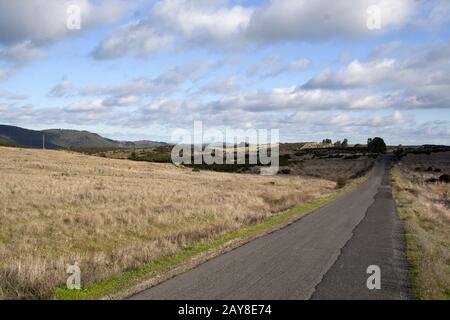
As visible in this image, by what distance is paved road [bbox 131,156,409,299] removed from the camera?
950cm

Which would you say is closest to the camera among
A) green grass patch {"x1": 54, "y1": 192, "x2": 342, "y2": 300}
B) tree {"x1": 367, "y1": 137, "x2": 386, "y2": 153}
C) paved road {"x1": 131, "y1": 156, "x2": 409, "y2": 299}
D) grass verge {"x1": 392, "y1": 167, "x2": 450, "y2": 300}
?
paved road {"x1": 131, "y1": 156, "x2": 409, "y2": 299}

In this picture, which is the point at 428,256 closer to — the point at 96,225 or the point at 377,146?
the point at 96,225

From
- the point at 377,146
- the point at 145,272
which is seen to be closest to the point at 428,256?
the point at 145,272

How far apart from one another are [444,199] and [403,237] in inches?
1060

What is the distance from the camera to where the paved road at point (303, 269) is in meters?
9.50

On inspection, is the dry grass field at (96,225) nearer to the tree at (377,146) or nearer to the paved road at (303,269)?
the paved road at (303,269)

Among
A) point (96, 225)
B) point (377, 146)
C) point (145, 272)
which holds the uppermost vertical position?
point (377, 146)

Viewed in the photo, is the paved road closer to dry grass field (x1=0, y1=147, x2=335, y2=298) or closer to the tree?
dry grass field (x1=0, y1=147, x2=335, y2=298)

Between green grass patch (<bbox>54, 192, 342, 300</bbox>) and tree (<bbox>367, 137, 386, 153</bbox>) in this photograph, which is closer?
green grass patch (<bbox>54, 192, 342, 300</bbox>)

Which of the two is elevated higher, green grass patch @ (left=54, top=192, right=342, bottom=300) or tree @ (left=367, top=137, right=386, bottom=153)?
tree @ (left=367, top=137, right=386, bottom=153)

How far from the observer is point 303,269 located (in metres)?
11.6

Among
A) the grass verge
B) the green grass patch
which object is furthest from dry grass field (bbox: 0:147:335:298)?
the grass verge

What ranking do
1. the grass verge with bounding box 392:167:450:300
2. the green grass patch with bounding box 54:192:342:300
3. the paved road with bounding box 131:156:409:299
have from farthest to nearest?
the grass verge with bounding box 392:167:450:300
the green grass patch with bounding box 54:192:342:300
the paved road with bounding box 131:156:409:299
